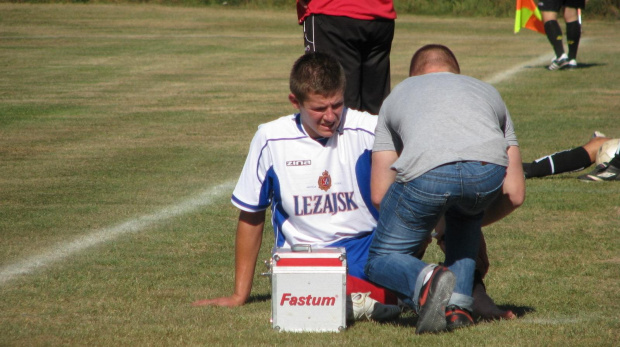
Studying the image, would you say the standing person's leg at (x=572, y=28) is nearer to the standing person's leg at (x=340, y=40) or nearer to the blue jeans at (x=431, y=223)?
the standing person's leg at (x=340, y=40)

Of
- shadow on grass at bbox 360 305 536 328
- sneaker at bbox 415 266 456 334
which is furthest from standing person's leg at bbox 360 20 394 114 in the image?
sneaker at bbox 415 266 456 334

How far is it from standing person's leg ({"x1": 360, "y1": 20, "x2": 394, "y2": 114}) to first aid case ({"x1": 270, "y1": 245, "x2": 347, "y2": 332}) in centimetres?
258

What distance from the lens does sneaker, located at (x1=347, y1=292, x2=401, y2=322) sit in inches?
165

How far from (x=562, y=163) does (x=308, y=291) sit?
171 inches

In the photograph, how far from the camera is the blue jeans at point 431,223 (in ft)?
13.0

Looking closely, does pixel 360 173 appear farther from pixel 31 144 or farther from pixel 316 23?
pixel 31 144

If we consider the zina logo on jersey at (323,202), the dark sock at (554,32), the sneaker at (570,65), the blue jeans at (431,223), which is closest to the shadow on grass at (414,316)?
the blue jeans at (431,223)

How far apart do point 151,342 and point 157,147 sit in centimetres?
554

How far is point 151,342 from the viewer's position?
3822 mm

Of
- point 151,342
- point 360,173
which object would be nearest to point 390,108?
point 360,173

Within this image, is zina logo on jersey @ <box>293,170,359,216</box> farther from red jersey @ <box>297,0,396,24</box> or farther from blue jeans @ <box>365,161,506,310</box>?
red jersey @ <box>297,0,396,24</box>

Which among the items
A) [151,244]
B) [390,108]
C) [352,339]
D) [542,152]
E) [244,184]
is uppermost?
[390,108]

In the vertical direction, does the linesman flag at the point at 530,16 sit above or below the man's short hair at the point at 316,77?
below

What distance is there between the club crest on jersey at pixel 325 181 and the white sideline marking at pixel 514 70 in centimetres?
1095
